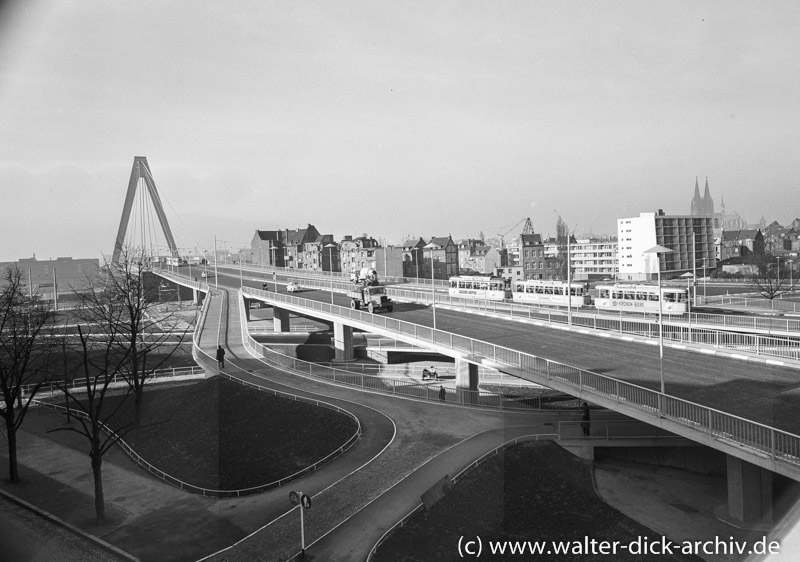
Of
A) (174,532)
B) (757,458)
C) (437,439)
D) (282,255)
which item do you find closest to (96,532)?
(174,532)

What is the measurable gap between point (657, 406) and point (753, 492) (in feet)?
10.2

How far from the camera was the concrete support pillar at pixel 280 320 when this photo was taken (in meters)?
61.2

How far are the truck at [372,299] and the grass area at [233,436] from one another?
43.8 ft

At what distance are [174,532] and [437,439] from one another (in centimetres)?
912

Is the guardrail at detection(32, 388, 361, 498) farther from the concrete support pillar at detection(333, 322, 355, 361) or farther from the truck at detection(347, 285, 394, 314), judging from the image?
the concrete support pillar at detection(333, 322, 355, 361)

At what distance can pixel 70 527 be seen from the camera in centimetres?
1548

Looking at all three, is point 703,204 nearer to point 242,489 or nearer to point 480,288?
point 480,288

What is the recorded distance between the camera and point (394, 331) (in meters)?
31.2

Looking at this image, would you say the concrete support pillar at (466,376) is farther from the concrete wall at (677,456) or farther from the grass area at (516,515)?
the grass area at (516,515)

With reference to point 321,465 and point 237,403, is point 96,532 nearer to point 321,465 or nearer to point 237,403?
point 321,465

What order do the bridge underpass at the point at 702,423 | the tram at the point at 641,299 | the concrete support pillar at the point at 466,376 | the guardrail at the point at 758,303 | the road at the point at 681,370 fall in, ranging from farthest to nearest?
1. the guardrail at the point at 758,303
2. the tram at the point at 641,299
3. the concrete support pillar at the point at 466,376
4. the road at the point at 681,370
5. the bridge underpass at the point at 702,423

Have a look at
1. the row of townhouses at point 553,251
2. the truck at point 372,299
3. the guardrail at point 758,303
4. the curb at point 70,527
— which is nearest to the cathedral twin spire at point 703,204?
the row of townhouses at point 553,251

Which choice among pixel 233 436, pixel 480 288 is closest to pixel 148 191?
pixel 480 288

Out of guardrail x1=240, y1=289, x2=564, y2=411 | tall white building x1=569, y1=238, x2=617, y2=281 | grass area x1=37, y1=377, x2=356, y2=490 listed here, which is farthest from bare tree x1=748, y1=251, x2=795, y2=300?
grass area x1=37, y1=377, x2=356, y2=490
